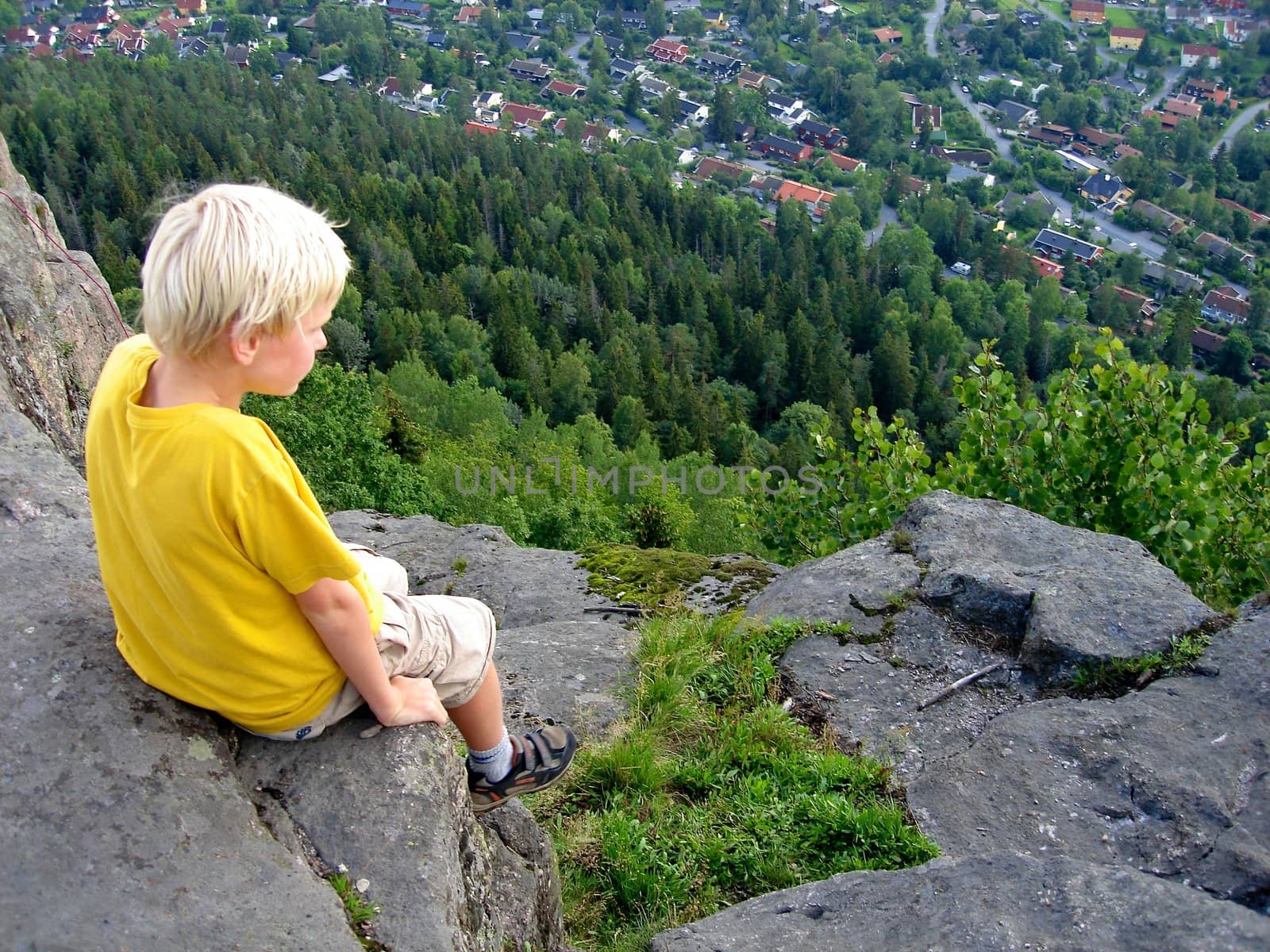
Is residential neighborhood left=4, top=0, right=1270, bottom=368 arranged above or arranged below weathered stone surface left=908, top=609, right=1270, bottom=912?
below

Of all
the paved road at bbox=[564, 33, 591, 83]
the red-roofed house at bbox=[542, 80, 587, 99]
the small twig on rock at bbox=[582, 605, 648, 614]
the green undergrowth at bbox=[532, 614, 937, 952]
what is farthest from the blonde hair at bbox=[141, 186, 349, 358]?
the paved road at bbox=[564, 33, 591, 83]

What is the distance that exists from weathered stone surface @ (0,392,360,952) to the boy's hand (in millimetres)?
661

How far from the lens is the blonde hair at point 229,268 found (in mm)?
3418

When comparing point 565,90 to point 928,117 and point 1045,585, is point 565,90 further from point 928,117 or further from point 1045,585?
point 1045,585

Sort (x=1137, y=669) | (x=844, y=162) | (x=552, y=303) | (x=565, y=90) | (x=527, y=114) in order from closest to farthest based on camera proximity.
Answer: (x=1137, y=669)
(x=552, y=303)
(x=844, y=162)
(x=527, y=114)
(x=565, y=90)

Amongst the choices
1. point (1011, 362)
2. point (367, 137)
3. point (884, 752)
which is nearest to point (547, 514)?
point (884, 752)

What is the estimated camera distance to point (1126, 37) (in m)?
136

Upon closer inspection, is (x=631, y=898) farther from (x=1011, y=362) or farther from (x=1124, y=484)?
(x=1011, y=362)

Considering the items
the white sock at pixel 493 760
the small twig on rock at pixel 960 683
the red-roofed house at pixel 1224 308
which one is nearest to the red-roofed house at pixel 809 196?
the red-roofed house at pixel 1224 308

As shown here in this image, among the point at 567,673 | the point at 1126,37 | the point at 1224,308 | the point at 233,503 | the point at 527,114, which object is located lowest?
the point at 1224,308

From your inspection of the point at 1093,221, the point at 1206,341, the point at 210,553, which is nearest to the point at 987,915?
the point at 210,553

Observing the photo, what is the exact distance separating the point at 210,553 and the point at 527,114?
121466 millimetres

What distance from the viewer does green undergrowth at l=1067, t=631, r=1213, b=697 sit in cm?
667

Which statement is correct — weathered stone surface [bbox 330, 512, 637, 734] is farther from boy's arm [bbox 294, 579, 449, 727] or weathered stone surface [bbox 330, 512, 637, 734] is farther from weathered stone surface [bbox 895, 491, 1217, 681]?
weathered stone surface [bbox 895, 491, 1217, 681]
